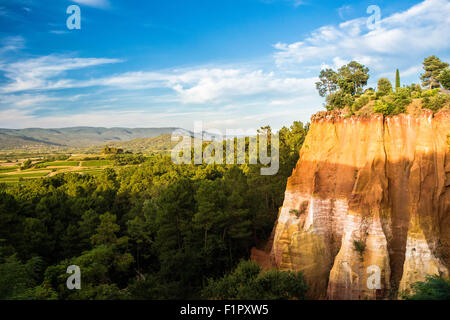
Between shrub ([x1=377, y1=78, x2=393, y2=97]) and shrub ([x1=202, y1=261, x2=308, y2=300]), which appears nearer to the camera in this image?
shrub ([x1=202, y1=261, x2=308, y2=300])

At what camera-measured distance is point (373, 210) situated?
16719mm

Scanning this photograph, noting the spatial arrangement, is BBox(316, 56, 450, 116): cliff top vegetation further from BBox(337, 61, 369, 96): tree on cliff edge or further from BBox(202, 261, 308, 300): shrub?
BBox(202, 261, 308, 300): shrub

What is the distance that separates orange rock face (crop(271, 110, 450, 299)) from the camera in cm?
1561

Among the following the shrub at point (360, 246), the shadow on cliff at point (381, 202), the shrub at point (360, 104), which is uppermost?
the shrub at point (360, 104)

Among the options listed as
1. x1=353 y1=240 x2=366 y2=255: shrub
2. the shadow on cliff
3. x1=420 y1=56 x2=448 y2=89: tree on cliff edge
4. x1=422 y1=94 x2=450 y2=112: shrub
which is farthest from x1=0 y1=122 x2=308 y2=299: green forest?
x1=420 y1=56 x2=448 y2=89: tree on cliff edge

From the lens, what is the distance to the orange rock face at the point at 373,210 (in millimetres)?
15609

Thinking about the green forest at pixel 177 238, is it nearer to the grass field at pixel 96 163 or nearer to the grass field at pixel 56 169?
the grass field at pixel 56 169

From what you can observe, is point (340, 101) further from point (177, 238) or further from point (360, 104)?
point (177, 238)

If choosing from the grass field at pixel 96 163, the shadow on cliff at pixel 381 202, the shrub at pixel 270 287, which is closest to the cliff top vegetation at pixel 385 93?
the shadow on cliff at pixel 381 202

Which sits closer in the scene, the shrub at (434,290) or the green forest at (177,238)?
the shrub at (434,290)

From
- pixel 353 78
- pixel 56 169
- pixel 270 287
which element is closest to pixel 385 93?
pixel 353 78

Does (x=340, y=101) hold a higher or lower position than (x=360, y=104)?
higher

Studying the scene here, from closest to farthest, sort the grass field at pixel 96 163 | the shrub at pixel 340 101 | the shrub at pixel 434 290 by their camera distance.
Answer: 1. the shrub at pixel 434 290
2. the shrub at pixel 340 101
3. the grass field at pixel 96 163

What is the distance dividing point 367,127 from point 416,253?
8.53 meters
